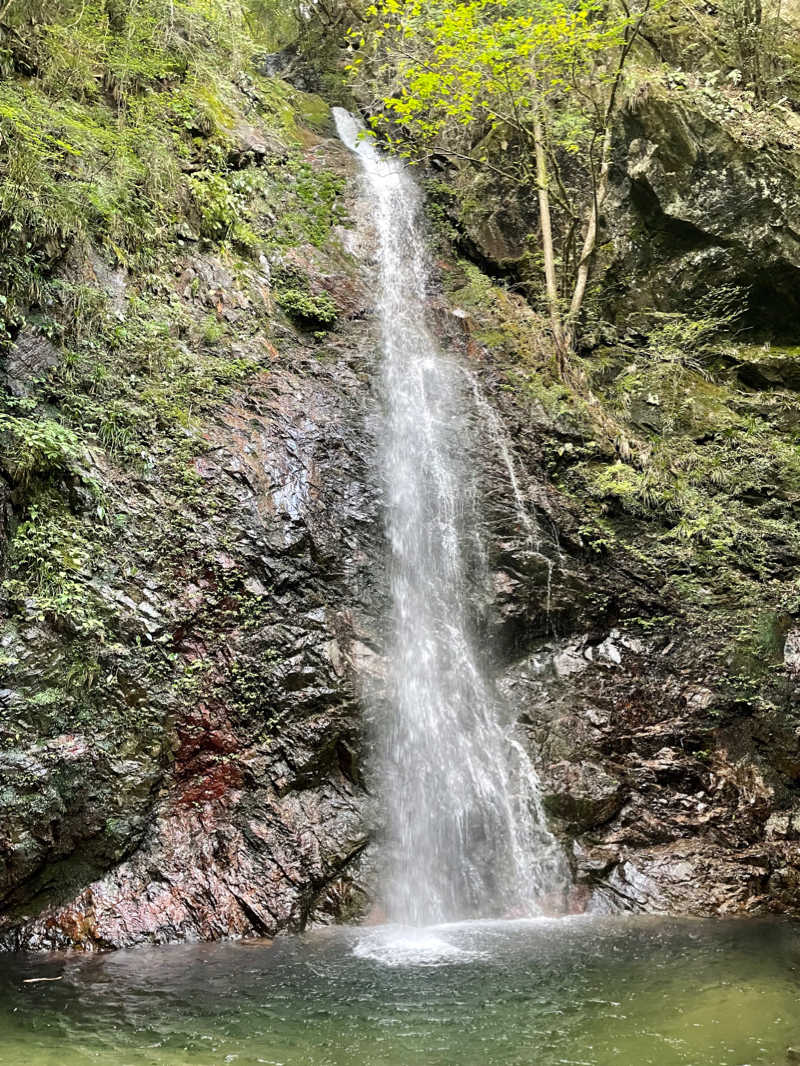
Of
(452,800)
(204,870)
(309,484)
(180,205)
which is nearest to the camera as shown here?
(204,870)

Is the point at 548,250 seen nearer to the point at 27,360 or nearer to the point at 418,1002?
the point at 27,360

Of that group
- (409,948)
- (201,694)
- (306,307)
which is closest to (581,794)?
(409,948)

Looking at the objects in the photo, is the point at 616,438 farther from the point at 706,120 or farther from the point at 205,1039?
the point at 205,1039

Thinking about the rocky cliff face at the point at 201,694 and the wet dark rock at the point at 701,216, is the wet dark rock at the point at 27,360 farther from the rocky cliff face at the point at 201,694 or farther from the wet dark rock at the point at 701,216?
the wet dark rock at the point at 701,216

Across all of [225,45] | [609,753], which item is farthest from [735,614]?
[225,45]

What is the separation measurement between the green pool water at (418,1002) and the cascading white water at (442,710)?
2.56 ft

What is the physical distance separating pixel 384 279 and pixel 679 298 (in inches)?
184

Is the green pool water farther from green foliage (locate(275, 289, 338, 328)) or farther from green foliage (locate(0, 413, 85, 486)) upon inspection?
green foliage (locate(275, 289, 338, 328))

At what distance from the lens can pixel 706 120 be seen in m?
11.1

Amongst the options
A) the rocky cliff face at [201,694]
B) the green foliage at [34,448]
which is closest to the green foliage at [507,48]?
the rocky cliff face at [201,694]

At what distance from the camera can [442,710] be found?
7.26 meters

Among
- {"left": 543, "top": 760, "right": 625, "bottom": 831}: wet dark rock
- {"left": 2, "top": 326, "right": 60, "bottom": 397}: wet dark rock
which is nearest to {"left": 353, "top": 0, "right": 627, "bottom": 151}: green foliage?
{"left": 2, "top": 326, "right": 60, "bottom": 397}: wet dark rock

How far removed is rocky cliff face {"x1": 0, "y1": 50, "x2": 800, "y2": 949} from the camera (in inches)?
221

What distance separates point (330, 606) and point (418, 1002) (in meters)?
3.85
